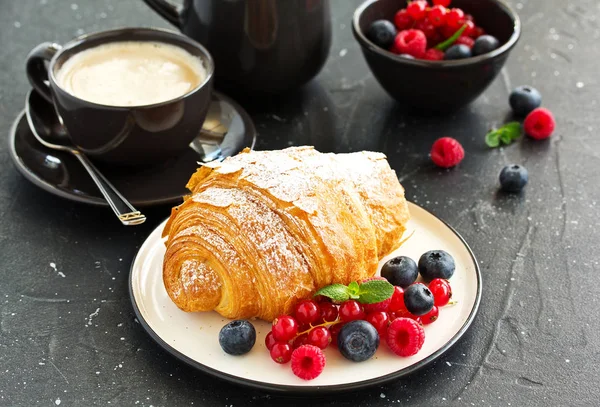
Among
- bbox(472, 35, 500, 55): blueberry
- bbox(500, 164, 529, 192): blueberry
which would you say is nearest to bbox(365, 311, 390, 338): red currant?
bbox(500, 164, 529, 192): blueberry

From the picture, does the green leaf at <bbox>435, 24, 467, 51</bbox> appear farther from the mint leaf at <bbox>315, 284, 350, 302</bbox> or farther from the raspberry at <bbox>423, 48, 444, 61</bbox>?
the mint leaf at <bbox>315, 284, 350, 302</bbox>

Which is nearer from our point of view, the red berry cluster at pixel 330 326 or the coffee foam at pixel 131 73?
the red berry cluster at pixel 330 326

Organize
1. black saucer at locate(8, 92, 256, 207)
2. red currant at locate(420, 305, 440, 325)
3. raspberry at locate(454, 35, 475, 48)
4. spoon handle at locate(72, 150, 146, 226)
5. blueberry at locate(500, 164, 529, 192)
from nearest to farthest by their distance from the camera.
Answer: red currant at locate(420, 305, 440, 325) → spoon handle at locate(72, 150, 146, 226) → black saucer at locate(8, 92, 256, 207) → blueberry at locate(500, 164, 529, 192) → raspberry at locate(454, 35, 475, 48)

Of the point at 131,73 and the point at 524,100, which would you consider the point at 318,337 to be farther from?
the point at 524,100

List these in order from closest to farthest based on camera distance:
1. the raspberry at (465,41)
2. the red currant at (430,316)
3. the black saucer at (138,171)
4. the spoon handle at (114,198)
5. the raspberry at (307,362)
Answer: the raspberry at (307,362), the red currant at (430,316), the spoon handle at (114,198), the black saucer at (138,171), the raspberry at (465,41)

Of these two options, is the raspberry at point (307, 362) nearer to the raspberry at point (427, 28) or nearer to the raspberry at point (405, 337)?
the raspberry at point (405, 337)

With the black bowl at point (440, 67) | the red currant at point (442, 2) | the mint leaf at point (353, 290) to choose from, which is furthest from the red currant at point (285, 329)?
the red currant at point (442, 2)

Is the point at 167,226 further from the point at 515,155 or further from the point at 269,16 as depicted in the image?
the point at 515,155
